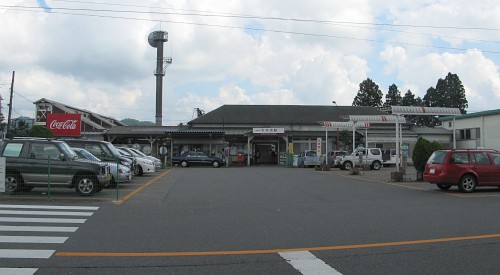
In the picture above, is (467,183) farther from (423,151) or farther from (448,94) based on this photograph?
(448,94)

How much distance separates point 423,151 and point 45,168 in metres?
16.3

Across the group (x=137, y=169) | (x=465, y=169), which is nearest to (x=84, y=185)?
(x=137, y=169)

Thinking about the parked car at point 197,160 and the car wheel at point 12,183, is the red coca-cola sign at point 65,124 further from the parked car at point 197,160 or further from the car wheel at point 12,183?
the car wheel at point 12,183

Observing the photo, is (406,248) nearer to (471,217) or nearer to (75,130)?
(471,217)

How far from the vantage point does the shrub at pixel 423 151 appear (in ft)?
69.4

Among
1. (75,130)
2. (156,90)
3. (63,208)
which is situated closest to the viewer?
(63,208)

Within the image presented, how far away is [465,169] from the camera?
1633 cm

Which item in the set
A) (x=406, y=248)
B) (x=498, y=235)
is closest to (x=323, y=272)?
(x=406, y=248)

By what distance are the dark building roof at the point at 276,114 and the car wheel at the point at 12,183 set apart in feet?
131

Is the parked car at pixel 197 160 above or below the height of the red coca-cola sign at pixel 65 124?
below

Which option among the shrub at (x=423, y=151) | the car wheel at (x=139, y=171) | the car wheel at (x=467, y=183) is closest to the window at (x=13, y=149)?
the car wheel at (x=139, y=171)

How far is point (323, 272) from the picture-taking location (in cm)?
593

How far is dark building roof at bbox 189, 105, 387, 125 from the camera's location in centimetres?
5447

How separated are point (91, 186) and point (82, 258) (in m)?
7.87
